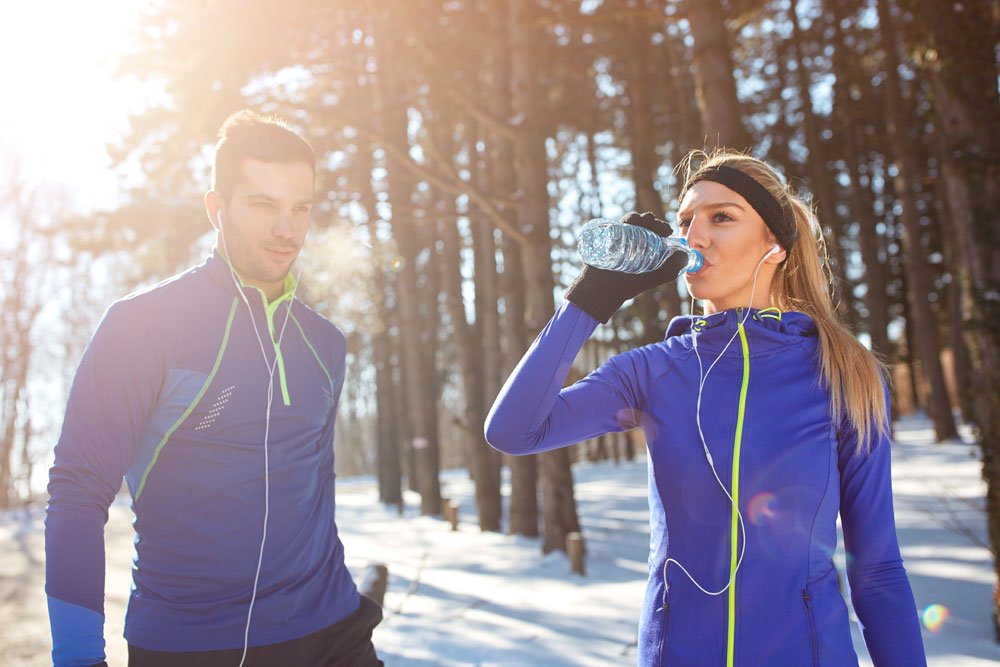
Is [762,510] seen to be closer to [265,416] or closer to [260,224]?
[265,416]

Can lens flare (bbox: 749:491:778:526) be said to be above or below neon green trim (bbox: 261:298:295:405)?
below

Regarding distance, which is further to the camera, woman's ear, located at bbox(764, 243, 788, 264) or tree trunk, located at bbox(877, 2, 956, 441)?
tree trunk, located at bbox(877, 2, 956, 441)

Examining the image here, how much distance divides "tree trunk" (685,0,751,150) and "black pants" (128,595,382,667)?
6.03 meters

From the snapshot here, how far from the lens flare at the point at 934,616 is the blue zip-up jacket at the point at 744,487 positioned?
6.04 meters

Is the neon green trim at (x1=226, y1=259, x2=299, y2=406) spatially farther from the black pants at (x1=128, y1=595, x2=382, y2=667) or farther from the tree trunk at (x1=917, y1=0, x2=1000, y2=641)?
the tree trunk at (x1=917, y1=0, x2=1000, y2=641)

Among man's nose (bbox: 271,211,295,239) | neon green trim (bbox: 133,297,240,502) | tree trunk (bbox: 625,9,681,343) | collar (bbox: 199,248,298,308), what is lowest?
neon green trim (bbox: 133,297,240,502)

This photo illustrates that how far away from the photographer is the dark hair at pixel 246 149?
9.95ft

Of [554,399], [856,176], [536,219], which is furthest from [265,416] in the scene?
[856,176]

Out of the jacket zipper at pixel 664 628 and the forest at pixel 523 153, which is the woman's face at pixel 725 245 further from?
the forest at pixel 523 153

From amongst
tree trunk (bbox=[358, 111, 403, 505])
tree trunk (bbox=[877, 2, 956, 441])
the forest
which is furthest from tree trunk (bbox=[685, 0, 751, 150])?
tree trunk (bbox=[877, 2, 956, 441])

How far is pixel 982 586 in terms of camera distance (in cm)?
873

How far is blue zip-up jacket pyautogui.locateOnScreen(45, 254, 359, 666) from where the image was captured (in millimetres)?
2355

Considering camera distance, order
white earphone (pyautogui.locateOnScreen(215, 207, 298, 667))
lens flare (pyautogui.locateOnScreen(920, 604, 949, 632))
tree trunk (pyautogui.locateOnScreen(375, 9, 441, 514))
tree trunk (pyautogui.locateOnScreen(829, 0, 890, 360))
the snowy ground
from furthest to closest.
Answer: tree trunk (pyautogui.locateOnScreen(829, 0, 890, 360))
tree trunk (pyautogui.locateOnScreen(375, 9, 441, 514))
lens flare (pyautogui.locateOnScreen(920, 604, 949, 632))
the snowy ground
white earphone (pyautogui.locateOnScreen(215, 207, 298, 667))

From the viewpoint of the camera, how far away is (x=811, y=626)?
211 cm
